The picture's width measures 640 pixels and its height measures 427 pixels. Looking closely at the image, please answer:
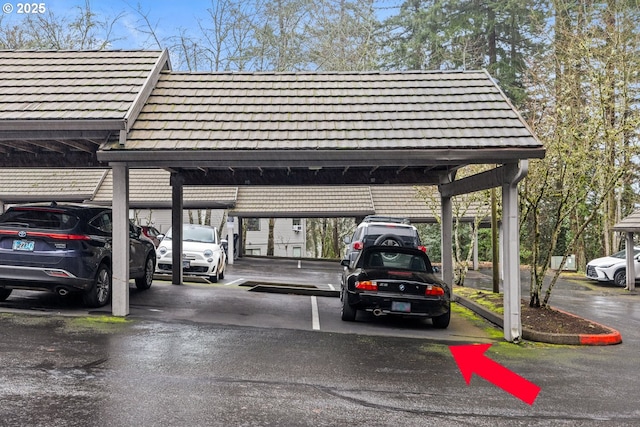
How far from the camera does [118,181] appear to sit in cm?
1014

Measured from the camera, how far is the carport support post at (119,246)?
9984 mm

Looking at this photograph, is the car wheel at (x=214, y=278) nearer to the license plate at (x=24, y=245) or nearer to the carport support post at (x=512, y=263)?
the license plate at (x=24, y=245)

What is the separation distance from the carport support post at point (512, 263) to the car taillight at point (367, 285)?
2.15 m

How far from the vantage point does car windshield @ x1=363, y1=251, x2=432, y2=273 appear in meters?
11.1

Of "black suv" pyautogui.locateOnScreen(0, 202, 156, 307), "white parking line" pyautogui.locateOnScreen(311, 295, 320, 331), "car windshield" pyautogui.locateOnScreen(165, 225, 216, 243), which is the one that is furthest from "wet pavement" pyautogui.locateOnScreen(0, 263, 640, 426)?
"car windshield" pyautogui.locateOnScreen(165, 225, 216, 243)

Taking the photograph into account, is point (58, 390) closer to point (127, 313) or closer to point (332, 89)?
point (127, 313)

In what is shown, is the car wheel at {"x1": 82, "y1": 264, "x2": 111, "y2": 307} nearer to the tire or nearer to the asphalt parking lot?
the asphalt parking lot

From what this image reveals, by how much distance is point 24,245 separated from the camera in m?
9.73

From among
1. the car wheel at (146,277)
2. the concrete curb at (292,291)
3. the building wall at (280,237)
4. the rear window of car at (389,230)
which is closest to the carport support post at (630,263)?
the rear window of car at (389,230)

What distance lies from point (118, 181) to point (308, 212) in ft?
58.9

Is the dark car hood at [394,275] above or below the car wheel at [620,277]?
above

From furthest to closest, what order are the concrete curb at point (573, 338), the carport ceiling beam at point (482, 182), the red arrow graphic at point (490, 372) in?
the carport ceiling beam at point (482, 182) < the concrete curb at point (573, 338) < the red arrow graphic at point (490, 372)

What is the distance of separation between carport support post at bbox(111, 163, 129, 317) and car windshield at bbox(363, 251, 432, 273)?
4236 mm

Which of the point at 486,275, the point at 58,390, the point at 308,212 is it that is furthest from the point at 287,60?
the point at 58,390
